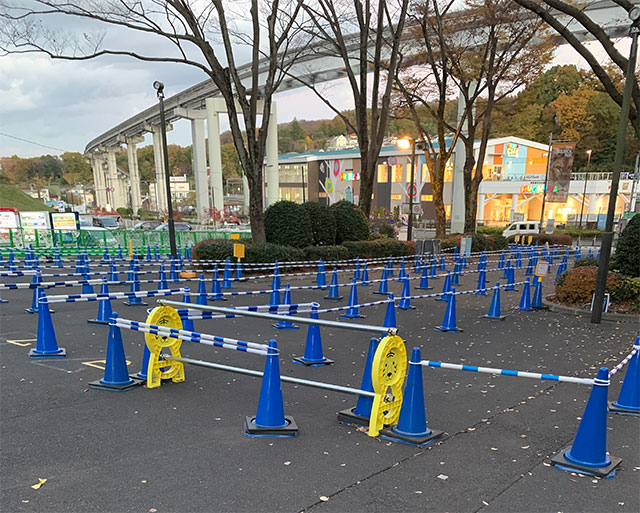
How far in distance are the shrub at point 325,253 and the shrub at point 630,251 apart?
1053 centimetres

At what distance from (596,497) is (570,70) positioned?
80.9 metres

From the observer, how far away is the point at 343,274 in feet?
63.0

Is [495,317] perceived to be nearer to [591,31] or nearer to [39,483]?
[591,31]

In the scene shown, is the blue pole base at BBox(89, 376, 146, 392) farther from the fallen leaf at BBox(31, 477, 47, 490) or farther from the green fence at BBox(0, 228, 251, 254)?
the green fence at BBox(0, 228, 251, 254)

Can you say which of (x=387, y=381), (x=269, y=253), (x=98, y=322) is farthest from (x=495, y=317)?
(x=269, y=253)

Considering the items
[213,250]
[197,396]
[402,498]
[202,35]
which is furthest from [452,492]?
[202,35]

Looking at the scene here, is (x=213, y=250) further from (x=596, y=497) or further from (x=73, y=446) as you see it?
(x=596, y=497)

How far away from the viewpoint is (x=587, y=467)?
13.0 feet

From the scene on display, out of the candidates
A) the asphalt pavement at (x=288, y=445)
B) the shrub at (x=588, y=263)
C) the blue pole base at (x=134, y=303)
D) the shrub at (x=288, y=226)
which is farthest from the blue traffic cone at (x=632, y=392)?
the shrub at (x=288, y=226)

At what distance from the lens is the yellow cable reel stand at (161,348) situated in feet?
18.9

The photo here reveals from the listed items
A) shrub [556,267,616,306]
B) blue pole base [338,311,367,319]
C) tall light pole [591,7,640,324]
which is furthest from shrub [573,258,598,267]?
blue pole base [338,311,367,319]

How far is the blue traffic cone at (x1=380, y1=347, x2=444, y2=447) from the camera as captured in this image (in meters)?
4.43

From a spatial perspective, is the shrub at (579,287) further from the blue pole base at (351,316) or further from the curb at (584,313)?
the blue pole base at (351,316)

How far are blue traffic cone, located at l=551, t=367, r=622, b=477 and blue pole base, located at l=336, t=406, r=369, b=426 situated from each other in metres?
1.83
